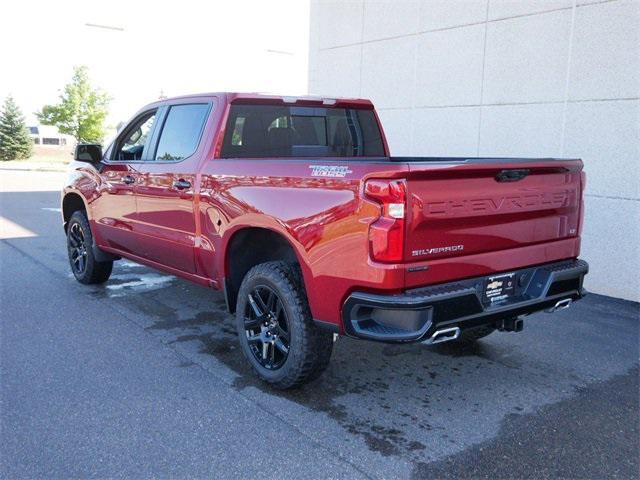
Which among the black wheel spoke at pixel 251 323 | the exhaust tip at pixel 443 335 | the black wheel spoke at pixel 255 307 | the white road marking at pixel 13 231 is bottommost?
the white road marking at pixel 13 231

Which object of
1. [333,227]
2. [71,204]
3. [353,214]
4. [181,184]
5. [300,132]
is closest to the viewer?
[353,214]

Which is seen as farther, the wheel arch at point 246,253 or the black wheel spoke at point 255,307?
the wheel arch at point 246,253

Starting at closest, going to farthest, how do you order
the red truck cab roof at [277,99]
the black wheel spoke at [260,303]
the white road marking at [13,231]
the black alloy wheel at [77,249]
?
1. the black wheel spoke at [260,303]
2. the red truck cab roof at [277,99]
3. the black alloy wheel at [77,249]
4. the white road marking at [13,231]

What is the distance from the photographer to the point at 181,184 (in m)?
4.62

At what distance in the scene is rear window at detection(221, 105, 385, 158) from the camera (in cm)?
458

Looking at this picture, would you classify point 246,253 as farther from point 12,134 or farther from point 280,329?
point 12,134

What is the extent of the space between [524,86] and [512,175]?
171 inches

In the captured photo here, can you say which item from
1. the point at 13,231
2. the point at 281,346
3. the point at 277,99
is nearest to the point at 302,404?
the point at 281,346

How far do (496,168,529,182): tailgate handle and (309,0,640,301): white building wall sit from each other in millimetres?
3521

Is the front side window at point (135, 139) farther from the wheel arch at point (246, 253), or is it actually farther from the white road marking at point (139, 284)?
the wheel arch at point (246, 253)

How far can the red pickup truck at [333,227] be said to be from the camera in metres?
3.10

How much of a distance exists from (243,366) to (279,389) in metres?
0.53

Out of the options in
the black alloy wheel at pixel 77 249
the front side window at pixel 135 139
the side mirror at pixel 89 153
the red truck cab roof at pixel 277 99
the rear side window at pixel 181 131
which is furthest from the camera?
the black alloy wheel at pixel 77 249

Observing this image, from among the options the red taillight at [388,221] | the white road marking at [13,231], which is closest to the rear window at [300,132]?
the red taillight at [388,221]
